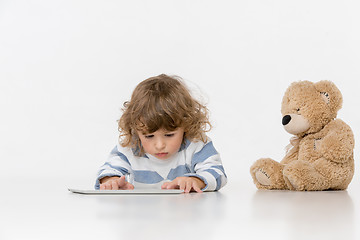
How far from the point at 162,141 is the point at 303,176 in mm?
445

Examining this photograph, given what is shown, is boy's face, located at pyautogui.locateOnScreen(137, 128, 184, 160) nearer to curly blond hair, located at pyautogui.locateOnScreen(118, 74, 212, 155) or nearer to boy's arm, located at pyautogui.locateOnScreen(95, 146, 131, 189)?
curly blond hair, located at pyautogui.locateOnScreen(118, 74, 212, 155)

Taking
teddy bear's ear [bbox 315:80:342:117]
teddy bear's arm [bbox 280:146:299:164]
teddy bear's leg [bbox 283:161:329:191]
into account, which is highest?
teddy bear's ear [bbox 315:80:342:117]

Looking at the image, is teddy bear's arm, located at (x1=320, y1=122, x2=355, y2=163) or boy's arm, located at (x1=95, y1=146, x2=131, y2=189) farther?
boy's arm, located at (x1=95, y1=146, x2=131, y2=189)

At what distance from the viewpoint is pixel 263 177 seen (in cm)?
180

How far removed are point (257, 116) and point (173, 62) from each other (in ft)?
1.78

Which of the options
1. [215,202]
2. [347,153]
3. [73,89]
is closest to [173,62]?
[73,89]

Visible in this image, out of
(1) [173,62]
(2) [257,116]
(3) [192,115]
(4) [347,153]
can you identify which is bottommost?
(4) [347,153]

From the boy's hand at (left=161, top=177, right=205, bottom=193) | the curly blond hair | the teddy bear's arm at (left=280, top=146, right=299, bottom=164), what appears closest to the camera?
the boy's hand at (left=161, top=177, right=205, bottom=193)

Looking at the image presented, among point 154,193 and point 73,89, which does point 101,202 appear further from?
point 73,89

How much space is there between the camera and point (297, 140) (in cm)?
189

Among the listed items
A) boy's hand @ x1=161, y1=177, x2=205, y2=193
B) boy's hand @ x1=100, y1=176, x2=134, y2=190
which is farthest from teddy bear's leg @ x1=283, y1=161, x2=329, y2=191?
boy's hand @ x1=100, y1=176, x2=134, y2=190

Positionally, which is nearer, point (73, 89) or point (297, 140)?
point (297, 140)

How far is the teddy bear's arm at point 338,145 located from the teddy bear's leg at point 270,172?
0.50 ft

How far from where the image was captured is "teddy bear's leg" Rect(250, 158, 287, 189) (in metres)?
1.78
